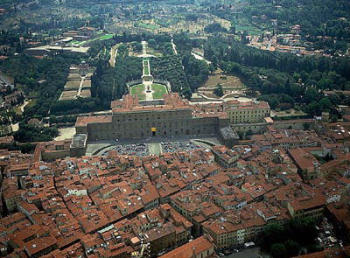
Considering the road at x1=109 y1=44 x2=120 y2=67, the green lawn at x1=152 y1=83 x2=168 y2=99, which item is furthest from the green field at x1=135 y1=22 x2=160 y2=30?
the green lawn at x1=152 y1=83 x2=168 y2=99

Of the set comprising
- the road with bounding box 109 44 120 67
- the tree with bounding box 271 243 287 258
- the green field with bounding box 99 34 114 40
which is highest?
the green field with bounding box 99 34 114 40

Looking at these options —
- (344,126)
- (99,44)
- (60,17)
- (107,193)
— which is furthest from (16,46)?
(344,126)

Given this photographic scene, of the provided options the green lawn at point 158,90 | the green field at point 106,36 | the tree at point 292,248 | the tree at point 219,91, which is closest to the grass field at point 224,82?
the tree at point 219,91

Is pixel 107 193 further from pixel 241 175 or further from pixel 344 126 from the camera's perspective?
pixel 344 126

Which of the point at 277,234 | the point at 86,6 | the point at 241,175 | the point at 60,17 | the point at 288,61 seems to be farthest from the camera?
the point at 86,6

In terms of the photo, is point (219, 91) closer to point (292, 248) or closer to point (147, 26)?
point (292, 248)

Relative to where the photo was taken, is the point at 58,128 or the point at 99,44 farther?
the point at 99,44

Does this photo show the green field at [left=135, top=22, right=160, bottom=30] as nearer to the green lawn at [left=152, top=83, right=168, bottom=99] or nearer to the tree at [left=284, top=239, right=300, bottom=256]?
the green lawn at [left=152, top=83, right=168, bottom=99]

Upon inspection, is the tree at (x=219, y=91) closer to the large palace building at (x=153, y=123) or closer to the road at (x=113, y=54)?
the large palace building at (x=153, y=123)
